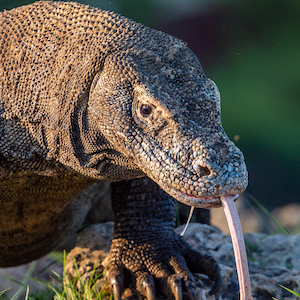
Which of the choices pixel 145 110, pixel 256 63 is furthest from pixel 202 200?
pixel 256 63

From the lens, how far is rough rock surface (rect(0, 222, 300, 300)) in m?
2.88

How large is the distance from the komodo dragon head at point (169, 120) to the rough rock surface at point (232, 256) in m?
1.15

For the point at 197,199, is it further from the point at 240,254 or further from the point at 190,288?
the point at 190,288

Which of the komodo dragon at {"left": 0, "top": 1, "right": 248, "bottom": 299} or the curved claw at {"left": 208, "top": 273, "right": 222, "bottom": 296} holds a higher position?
the komodo dragon at {"left": 0, "top": 1, "right": 248, "bottom": 299}

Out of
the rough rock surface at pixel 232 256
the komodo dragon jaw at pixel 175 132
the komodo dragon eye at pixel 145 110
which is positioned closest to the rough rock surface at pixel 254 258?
the rough rock surface at pixel 232 256

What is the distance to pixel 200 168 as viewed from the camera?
1.94m

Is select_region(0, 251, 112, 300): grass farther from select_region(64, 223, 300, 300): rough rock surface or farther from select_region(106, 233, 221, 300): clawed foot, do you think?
select_region(64, 223, 300, 300): rough rock surface

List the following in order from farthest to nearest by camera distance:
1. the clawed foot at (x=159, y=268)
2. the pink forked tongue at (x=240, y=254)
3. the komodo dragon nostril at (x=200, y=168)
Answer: the clawed foot at (x=159, y=268)
the komodo dragon nostril at (x=200, y=168)
the pink forked tongue at (x=240, y=254)

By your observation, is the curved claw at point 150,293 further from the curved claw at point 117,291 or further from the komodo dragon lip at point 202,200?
the komodo dragon lip at point 202,200

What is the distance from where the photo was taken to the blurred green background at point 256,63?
7.30m

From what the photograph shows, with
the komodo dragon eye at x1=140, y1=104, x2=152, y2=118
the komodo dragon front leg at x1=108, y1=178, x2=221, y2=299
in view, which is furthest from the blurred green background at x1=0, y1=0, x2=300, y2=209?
the komodo dragon eye at x1=140, y1=104, x2=152, y2=118

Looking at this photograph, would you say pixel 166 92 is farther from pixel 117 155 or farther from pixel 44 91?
pixel 44 91

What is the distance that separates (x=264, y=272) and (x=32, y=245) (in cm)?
199

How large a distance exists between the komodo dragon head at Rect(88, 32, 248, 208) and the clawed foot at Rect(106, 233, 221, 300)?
971mm
